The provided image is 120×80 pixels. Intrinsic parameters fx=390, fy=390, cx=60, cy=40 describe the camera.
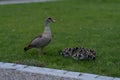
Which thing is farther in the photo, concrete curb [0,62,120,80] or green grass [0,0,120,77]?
green grass [0,0,120,77]

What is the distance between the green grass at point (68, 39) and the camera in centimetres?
670

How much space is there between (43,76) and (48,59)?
1.44m

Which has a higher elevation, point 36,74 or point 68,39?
point 36,74

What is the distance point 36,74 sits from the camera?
5.73 meters

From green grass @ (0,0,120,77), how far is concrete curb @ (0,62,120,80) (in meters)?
0.58

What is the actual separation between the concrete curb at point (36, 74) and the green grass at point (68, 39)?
22.7 inches

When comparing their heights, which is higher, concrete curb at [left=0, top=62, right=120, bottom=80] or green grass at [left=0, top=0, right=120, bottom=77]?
concrete curb at [left=0, top=62, right=120, bottom=80]

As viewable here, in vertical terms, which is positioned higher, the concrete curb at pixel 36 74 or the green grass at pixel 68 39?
the concrete curb at pixel 36 74

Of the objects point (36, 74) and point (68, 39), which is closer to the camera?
point (36, 74)

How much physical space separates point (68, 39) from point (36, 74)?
3.57 m

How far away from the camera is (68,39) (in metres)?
9.22

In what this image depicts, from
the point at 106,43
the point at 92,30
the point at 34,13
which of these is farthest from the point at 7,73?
the point at 34,13

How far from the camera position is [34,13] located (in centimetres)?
1595

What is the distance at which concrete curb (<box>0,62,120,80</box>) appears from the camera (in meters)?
5.56
